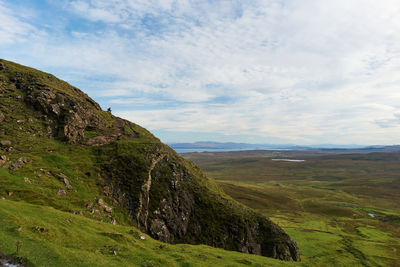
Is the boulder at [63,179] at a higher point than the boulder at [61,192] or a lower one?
higher

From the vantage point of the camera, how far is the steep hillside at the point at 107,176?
44281 mm

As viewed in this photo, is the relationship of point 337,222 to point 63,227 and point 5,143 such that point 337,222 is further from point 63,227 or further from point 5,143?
point 5,143

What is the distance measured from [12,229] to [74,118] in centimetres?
4492

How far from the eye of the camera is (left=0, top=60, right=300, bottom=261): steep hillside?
145 feet

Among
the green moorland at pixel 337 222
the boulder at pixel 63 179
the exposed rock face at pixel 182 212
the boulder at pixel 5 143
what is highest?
the boulder at pixel 5 143

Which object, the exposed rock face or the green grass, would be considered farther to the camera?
the exposed rock face

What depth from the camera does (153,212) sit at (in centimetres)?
5222

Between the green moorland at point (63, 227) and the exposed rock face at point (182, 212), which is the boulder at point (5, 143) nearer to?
the green moorland at point (63, 227)

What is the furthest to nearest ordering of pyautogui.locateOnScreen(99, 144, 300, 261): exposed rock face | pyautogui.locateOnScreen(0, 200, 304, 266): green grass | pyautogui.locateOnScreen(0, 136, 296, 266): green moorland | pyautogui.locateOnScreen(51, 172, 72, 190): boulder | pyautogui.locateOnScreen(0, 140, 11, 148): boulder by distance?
pyautogui.locateOnScreen(99, 144, 300, 261): exposed rock face → pyautogui.locateOnScreen(0, 140, 11, 148): boulder → pyautogui.locateOnScreen(51, 172, 72, 190): boulder → pyautogui.locateOnScreen(0, 136, 296, 266): green moorland → pyautogui.locateOnScreen(0, 200, 304, 266): green grass

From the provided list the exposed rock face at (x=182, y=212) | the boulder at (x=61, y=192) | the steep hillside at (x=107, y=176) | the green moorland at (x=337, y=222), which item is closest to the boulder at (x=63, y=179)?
the steep hillside at (x=107, y=176)

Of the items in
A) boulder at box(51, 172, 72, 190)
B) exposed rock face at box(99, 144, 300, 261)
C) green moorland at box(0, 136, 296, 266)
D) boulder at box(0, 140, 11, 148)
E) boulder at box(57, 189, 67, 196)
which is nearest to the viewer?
green moorland at box(0, 136, 296, 266)

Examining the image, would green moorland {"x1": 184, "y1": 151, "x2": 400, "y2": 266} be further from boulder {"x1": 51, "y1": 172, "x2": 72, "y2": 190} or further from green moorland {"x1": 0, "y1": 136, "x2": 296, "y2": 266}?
boulder {"x1": 51, "y1": 172, "x2": 72, "y2": 190}

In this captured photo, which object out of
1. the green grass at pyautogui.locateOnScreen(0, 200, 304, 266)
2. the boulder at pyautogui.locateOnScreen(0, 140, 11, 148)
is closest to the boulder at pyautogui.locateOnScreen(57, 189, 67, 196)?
the green grass at pyautogui.locateOnScreen(0, 200, 304, 266)

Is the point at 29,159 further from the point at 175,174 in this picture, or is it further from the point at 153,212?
the point at 175,174
